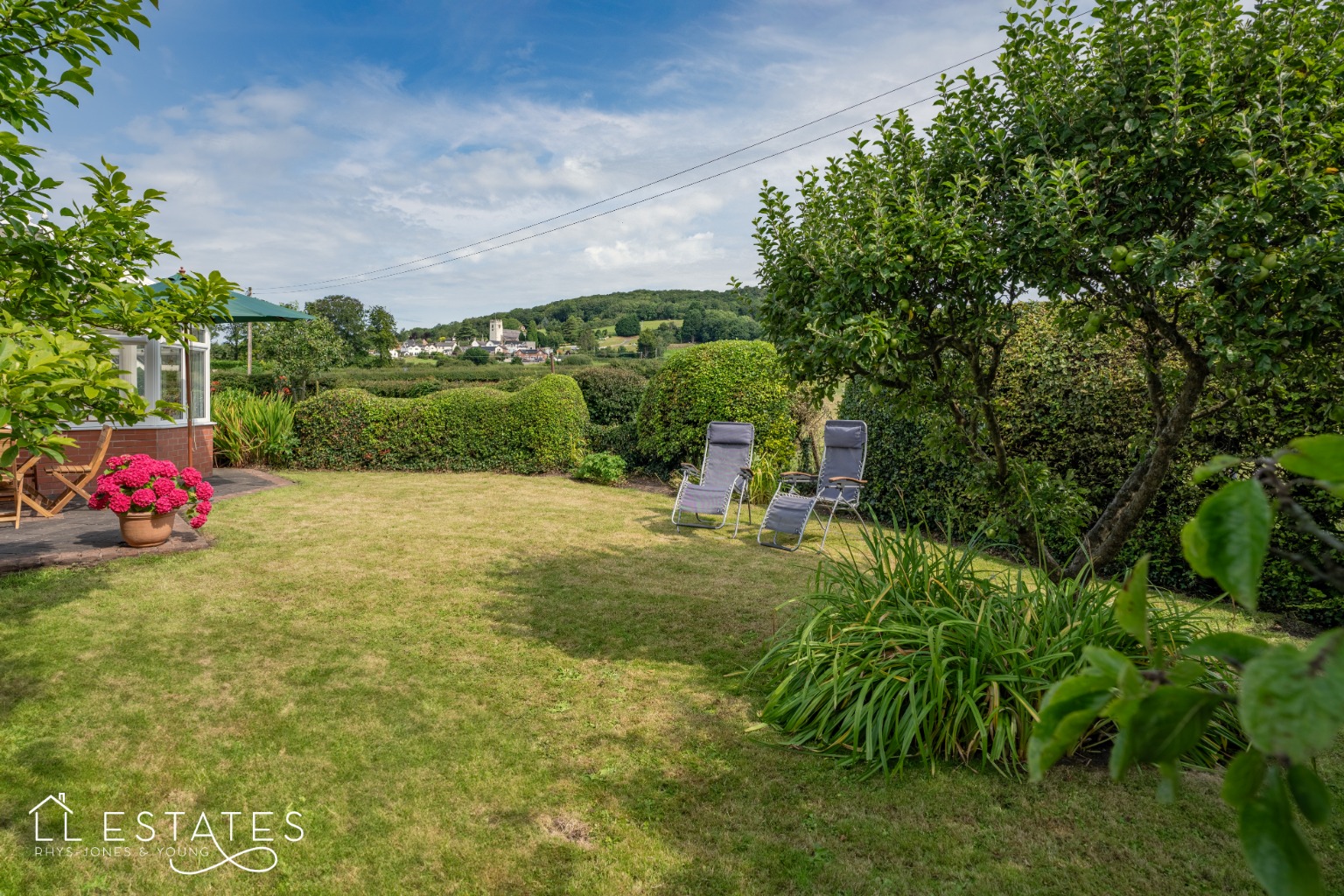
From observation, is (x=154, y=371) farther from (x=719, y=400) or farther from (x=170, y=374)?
(x=719, y=400)

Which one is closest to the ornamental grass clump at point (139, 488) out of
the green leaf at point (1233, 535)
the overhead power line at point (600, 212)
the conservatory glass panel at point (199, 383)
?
the conservatory glass panel at point (199, 383)

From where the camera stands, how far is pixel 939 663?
10.9 feet

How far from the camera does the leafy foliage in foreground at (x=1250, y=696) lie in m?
0.44

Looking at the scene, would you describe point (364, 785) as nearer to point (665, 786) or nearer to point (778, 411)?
point (665, 786)

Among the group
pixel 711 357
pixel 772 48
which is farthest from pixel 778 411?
pixel 772 48

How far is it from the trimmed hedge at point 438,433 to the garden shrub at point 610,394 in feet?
5.50

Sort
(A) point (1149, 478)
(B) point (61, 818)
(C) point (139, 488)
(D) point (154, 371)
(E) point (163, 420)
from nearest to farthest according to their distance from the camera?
1. (B) point (61, 818)
2. (A) point (1149, 478)
3. (C) point (139, 488)
4. (E) point (163, 420)
5. (D) point (154, 371)

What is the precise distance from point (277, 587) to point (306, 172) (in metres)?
11.6

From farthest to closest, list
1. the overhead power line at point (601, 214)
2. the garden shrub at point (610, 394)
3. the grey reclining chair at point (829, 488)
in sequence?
1. the overhead power line at point (601, 214)
2. the garden shrub at point (610, 394)
3. the grey reclining chair at point (829, 488)

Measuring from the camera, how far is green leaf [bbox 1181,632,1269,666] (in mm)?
535

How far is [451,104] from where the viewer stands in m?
12.7

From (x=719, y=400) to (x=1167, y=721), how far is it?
10.4 meters

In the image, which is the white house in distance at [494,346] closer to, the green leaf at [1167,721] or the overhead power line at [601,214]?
the overhead power line at [601,214]

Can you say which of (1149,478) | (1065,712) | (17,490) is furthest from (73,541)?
(1149,478)
